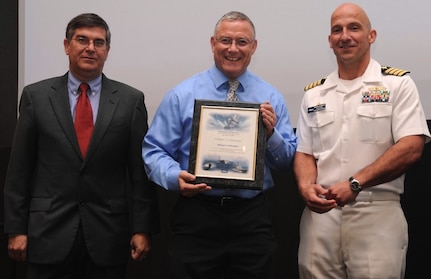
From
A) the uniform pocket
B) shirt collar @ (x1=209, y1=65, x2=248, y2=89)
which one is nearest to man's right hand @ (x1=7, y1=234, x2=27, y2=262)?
shirt collar @ (x1=209, y1=65, x2=248, y2=89)

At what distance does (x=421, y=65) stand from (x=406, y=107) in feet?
2.62

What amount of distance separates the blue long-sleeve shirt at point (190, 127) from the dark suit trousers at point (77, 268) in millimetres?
442

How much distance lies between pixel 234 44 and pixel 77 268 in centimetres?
120

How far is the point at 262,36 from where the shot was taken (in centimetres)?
308

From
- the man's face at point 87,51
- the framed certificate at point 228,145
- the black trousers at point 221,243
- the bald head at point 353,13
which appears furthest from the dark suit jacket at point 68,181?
the bald head at point 353,13

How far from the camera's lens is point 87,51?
239 centimetres

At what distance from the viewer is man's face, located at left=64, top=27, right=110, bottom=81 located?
2.38 metres

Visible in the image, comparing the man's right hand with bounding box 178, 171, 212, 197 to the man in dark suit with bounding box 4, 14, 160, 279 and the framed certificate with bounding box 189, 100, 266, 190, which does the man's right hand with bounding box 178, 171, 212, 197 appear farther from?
the man in dark suit with bounding box 4, 14, 160, 279

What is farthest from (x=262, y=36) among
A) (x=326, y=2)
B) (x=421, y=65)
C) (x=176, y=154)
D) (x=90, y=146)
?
(x=90, y=146)

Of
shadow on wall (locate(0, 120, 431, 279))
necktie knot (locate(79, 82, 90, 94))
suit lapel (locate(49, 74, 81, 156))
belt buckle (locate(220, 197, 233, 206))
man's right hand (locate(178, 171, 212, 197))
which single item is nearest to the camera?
man's right hand (locate(178, 171, 212, 197))

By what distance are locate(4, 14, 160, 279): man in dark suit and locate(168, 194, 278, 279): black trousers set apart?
0.27 m

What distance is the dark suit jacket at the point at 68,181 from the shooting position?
2295 mm

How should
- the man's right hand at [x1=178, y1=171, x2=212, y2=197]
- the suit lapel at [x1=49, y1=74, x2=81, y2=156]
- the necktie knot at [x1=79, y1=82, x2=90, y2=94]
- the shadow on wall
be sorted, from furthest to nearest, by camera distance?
the shadow on wall
the necktie knot at [x1=79, y1=82, x2=90, y2=94]
the suit lapel at [x1=49, y1=74, x2=81, y2=156]
the man's right hand at [x1=178, y1=171, x2=212, y2=197]

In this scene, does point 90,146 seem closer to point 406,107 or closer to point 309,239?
point 309,239
